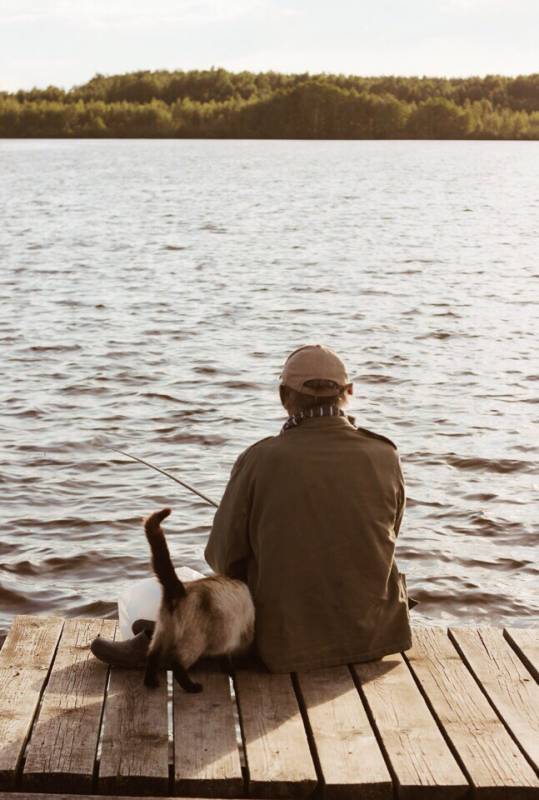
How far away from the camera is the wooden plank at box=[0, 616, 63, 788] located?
138 inches

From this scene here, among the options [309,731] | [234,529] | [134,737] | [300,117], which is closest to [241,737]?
[309,731]

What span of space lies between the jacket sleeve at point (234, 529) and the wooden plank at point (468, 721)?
2.29ft

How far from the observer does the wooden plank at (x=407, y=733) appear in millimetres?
3398

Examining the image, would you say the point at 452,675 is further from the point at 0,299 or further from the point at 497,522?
the point at 0,299

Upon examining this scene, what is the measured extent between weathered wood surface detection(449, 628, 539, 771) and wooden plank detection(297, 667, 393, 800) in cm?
44

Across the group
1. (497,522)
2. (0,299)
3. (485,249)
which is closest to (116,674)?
(497,522)

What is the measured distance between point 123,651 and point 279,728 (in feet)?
2.12

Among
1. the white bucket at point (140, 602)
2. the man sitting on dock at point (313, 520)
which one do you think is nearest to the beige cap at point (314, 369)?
the man sitting on dock at point (313, 520)

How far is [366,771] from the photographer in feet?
11.3

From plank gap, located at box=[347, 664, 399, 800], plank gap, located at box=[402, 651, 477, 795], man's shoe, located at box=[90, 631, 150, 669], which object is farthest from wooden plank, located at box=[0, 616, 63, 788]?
plank gap, located at box=[402, 651, 477, 795]

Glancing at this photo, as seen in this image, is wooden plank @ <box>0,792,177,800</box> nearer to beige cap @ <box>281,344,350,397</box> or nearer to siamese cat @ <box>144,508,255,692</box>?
siamese cat @ <box>144,508,255,692</box>

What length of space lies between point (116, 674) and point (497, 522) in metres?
4.31

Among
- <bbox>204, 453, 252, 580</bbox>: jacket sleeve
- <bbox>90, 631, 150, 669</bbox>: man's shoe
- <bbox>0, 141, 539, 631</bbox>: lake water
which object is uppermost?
<bbox>204, 453, 252, 580</bbox>: jacket sleeve

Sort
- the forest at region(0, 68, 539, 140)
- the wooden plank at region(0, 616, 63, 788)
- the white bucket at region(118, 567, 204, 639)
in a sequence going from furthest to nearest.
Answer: the forest at region(0, 68, 539, 140) → the white bucket at region(118, 567, 204, 639) → the wooden plank at region(0, 616, 63, 788)
